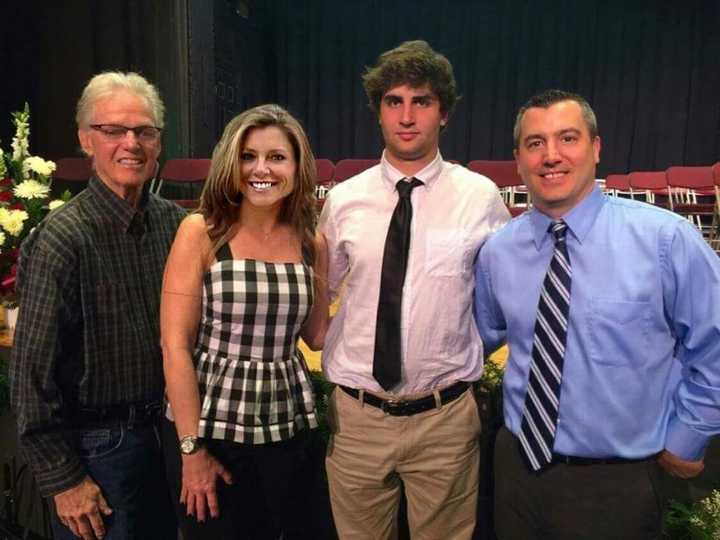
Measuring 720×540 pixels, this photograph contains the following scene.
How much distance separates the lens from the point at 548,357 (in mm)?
1367

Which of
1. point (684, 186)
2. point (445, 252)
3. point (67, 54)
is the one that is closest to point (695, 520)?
point (445, 252)

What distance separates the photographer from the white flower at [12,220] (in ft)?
6.68

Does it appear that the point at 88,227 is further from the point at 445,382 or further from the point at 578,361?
→ the point at 578,361

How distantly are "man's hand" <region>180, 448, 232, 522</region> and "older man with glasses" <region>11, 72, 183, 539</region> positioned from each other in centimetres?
20

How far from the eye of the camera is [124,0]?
21.7ft

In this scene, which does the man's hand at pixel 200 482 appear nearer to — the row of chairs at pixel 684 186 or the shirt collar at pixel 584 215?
the shirt collar at pixel 584 215

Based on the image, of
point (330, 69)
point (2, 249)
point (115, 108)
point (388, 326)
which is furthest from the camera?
point (330, 69)

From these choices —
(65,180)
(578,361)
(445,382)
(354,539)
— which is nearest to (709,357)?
(578,361)

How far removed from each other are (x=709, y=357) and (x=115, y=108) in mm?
1421

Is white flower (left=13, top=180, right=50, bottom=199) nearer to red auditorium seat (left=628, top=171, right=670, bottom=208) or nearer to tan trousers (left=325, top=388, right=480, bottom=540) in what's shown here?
tan trousers (left=325, top=388, right=480, bottom=540)

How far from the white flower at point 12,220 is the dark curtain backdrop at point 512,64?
7.92 metres

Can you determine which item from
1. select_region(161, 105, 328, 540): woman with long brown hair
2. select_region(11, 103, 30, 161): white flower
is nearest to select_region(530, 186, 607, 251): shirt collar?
select_region(161, 105, 328, 540): woman with long brown hair

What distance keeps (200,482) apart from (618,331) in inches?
37.3

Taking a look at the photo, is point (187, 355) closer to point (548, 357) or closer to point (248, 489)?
point (248, 489)
